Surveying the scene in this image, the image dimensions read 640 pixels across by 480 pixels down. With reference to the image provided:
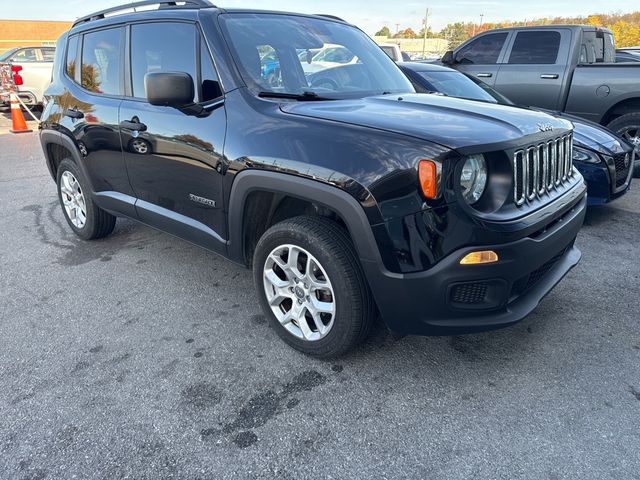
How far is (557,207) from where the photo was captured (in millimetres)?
2521

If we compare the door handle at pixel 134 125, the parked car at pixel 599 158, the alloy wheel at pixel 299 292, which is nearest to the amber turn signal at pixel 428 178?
the alloy wheel at pixel 299 292

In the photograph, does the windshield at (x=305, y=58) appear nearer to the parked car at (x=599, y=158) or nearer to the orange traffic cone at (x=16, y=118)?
the parked car at (x=599, y=158)

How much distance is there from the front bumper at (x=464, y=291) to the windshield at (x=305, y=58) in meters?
1.32

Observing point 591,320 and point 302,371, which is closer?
point 302,371

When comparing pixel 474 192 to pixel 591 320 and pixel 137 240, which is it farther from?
pixel 137 240

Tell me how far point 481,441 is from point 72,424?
1.89 metres

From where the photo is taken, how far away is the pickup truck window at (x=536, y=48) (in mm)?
7086

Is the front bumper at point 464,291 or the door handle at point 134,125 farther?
the door handle at point 134,125

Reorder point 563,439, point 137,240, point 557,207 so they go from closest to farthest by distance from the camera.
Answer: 1. point 563,439
2. point 557,207
3. point 137,240

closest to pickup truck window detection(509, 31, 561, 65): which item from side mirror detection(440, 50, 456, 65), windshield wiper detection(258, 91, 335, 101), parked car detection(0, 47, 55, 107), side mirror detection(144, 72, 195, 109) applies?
side mirror detection(440, 50, 456, 65)

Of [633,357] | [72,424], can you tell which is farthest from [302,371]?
[633,357]

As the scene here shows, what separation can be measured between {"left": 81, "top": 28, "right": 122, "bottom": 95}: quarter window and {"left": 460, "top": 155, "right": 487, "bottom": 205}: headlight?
2.70m

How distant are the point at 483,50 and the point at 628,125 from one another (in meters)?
2.50

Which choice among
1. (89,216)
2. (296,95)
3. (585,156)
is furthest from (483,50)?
(89,216)
